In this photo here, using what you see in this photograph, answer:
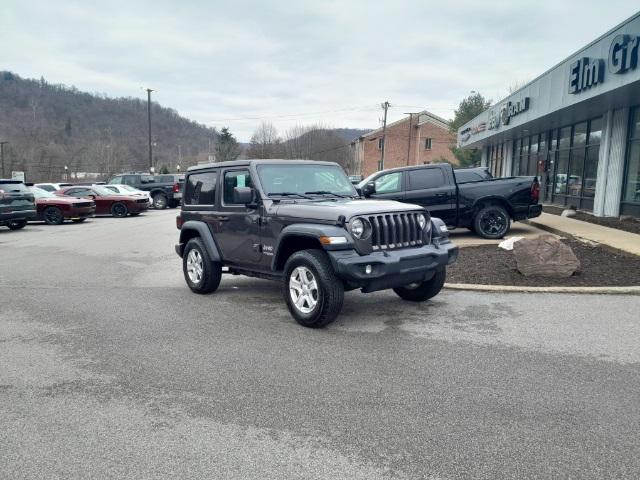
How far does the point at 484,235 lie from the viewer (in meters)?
12.5

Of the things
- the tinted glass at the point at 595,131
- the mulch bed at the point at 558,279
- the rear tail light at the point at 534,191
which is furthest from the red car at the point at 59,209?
the tinted glass at the point at 595,131

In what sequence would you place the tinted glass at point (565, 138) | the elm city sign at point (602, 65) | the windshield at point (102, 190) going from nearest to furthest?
the elm city sign at point (602, 65) → the tinted glass at point (565, 138) → the windshield at point (102, 190)

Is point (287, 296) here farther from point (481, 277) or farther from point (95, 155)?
point (95, 155)

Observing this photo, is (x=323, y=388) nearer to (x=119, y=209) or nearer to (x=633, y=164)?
(x=633, y=164)

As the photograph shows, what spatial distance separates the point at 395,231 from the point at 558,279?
11.3ft

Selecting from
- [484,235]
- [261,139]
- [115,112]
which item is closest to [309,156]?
[261,139]

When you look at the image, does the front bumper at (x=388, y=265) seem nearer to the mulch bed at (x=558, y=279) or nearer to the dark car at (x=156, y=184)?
the mulch bed at (x=558, y=279)

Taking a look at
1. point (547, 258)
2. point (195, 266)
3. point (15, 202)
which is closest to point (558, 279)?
point (547, 258)

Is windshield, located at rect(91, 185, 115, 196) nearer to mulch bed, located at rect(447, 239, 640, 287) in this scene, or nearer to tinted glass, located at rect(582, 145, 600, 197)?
mulch bed, located at rect(447, 239, 640, 287)

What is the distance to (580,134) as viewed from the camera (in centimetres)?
1902

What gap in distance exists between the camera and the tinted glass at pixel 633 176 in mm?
14727

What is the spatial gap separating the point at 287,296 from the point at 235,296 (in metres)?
1.77

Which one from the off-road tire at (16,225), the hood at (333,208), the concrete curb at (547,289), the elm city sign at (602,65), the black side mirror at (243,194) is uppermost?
the elm city sign at (602,65)

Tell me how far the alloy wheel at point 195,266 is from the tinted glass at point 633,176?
1284 cm
